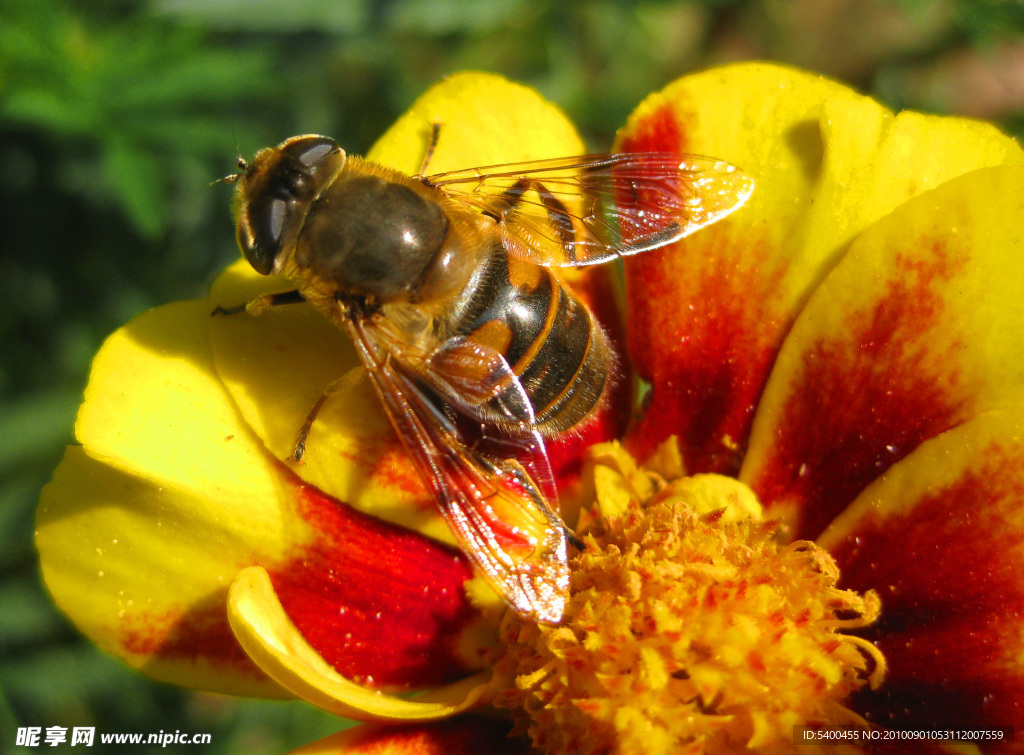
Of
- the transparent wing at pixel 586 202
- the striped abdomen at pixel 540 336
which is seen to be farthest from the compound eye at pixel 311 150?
the striped abdomen at pixel 540 336

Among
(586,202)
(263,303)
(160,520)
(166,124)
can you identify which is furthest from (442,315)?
(166,124)

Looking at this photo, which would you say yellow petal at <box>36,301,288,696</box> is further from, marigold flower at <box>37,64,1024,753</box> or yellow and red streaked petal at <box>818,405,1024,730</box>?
yellow and red streaked petal at <box>818,405,1024,730</box>

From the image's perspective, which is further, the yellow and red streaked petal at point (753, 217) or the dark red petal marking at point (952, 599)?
the yellow and red streaked petal at point (753, 217)

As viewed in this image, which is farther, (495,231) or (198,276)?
(198,276)

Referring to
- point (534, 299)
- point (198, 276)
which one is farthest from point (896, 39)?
point (534, 299)

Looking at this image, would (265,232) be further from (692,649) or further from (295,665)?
(692,649)

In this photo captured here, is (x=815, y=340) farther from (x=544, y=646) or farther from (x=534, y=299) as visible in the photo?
(x=544, y=646)

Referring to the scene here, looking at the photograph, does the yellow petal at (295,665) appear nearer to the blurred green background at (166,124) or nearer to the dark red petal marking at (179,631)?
the dark red petal marking at (179,631)

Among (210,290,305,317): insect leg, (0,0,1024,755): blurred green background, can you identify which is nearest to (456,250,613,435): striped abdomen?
(210,290,305,317): insect leg
